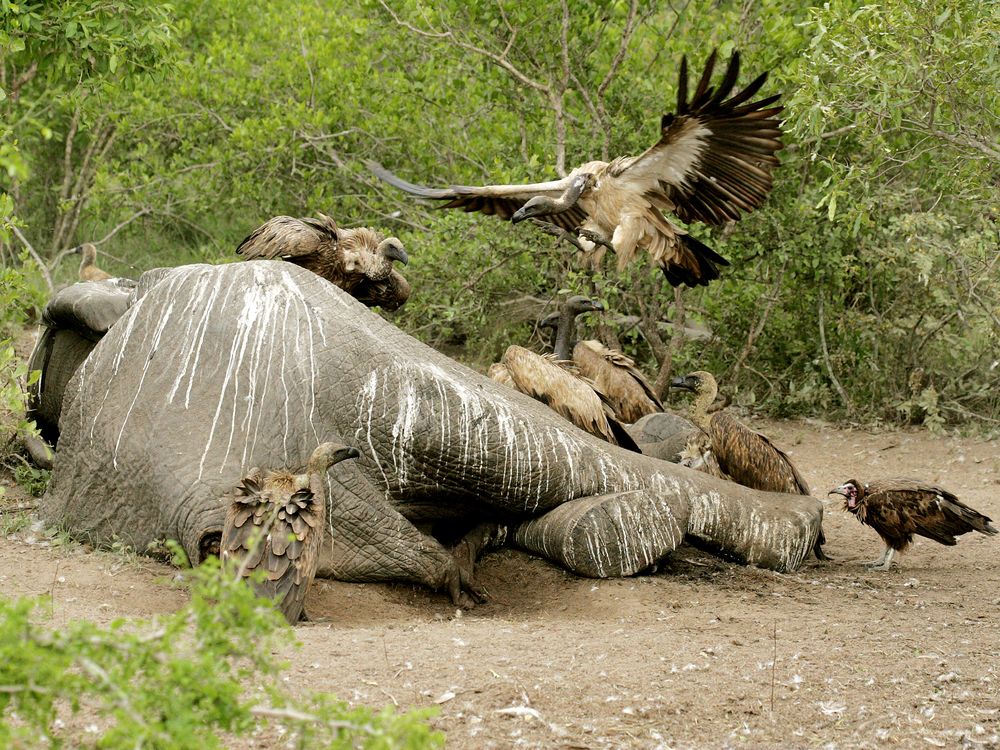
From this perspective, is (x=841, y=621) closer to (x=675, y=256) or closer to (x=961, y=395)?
(x=675, y=256)

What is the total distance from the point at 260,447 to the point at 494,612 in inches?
55.2

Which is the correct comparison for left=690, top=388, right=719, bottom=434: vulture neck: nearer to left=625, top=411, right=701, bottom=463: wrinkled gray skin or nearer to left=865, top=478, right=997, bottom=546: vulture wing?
left=625, top=411, right=701, bottom=463: wrinkled gray skin

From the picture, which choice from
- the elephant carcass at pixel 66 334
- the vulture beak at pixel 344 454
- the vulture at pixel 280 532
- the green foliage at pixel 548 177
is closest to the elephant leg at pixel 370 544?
the vulture beak at pixel 344 454

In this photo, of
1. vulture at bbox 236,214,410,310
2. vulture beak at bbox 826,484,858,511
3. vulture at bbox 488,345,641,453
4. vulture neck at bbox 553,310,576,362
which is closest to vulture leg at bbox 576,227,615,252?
vulture at bbox 488,345,641,453

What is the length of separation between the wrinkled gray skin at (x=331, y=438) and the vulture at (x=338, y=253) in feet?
1.54

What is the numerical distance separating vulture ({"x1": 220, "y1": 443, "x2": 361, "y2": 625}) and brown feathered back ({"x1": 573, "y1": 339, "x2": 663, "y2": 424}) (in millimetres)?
3499

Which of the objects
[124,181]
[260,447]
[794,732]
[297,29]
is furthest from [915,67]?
[124,181]

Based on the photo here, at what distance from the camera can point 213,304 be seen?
6.35 m

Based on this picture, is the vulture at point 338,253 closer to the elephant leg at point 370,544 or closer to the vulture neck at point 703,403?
the elephant leg at point 370,544

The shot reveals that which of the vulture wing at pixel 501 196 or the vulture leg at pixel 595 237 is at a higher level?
the vulture wing at pixel 501 196

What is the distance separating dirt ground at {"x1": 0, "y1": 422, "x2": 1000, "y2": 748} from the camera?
4.10 meters

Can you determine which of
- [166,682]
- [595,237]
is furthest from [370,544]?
[166,682]

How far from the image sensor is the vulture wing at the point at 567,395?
713cm

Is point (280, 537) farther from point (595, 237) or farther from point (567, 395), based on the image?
point (595, 237)
